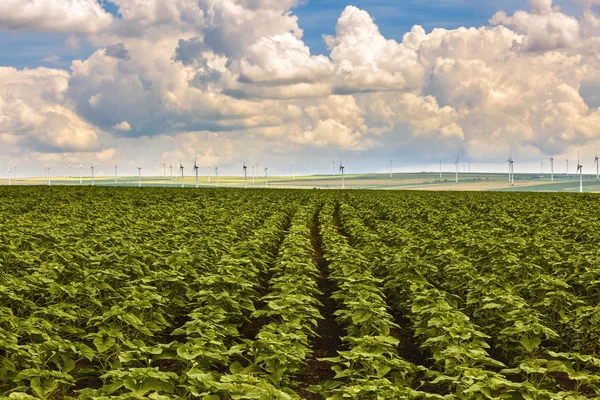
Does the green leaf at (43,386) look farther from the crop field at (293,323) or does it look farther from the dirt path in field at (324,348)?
the dirt path in field at (324,348)

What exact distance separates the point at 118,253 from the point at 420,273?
818 centimetres

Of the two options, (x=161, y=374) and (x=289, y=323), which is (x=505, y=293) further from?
(x=161, y=374)

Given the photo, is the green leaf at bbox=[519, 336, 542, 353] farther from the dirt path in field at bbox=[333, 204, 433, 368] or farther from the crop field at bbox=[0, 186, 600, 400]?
the dirt path in field at bbox=[333, 204, 433, 368]

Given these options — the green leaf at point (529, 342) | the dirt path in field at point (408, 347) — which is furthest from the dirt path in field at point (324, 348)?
the green leaf at point (529, 342)

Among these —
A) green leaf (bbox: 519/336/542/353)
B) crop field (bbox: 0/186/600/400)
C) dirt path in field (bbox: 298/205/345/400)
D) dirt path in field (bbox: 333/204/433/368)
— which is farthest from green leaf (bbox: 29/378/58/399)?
green leaf (bbox: 519/336/542/353)

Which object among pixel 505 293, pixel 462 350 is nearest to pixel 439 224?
pixel 505 293

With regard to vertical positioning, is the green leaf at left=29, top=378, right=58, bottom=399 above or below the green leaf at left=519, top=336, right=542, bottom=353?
above

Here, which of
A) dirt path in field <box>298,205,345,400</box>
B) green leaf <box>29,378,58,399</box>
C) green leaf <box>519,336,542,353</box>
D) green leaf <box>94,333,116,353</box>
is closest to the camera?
green leaf <box>29,378,58,399</box>

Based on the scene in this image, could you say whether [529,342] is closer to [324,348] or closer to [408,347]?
[408,347]

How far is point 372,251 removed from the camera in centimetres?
1953

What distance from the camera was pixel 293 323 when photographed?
9922mm

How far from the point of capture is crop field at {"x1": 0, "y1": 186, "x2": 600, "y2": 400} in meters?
8.10

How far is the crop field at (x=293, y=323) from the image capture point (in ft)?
26.6

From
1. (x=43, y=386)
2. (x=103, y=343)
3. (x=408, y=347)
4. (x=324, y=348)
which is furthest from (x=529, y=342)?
(x=43, y=386)
